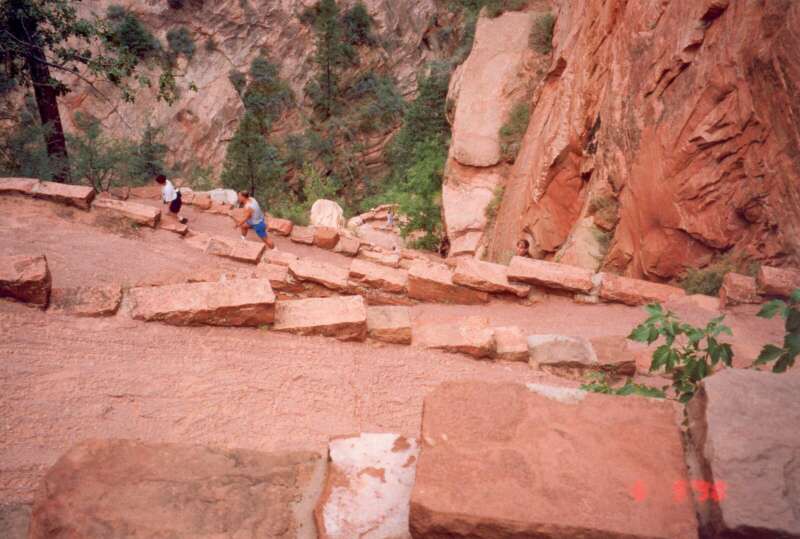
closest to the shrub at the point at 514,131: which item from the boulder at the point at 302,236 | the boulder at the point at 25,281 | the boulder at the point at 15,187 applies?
the boulder at the point at 302,236

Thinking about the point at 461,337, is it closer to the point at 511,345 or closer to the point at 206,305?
the point at 511,345

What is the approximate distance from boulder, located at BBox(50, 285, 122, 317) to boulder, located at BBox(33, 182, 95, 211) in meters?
4.20

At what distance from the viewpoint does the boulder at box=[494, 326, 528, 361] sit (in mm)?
4371

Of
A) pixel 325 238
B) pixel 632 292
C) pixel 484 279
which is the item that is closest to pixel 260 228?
pixel 325 238

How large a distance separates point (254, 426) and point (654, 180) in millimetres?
5874

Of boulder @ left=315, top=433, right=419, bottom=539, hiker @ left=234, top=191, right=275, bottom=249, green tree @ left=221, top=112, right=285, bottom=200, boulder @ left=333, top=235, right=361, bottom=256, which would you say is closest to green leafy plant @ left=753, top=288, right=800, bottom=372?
boulder @ left=315, top=433, right=419, bottom=539

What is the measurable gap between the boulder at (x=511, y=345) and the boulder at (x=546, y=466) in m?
2.46

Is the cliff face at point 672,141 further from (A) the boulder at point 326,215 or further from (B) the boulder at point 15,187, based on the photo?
(B) the boulder at point 15,187

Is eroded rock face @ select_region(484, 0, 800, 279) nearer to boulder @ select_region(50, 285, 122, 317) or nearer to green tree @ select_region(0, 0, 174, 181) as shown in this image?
boulder @ select_region(50, 285, 122, 317)

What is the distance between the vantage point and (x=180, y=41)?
27141mm

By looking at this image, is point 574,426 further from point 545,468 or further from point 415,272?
point 415,272

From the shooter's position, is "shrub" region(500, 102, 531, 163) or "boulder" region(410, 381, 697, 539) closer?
"boulder" region(410, 381, 697, 539)

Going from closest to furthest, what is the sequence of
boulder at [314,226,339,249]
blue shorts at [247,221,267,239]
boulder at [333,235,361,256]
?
blue shorts at [247,221,267,239] < boulder at [333,235,361,256] < boulder at [314,226,339,249]

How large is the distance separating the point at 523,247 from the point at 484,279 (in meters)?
3.63
